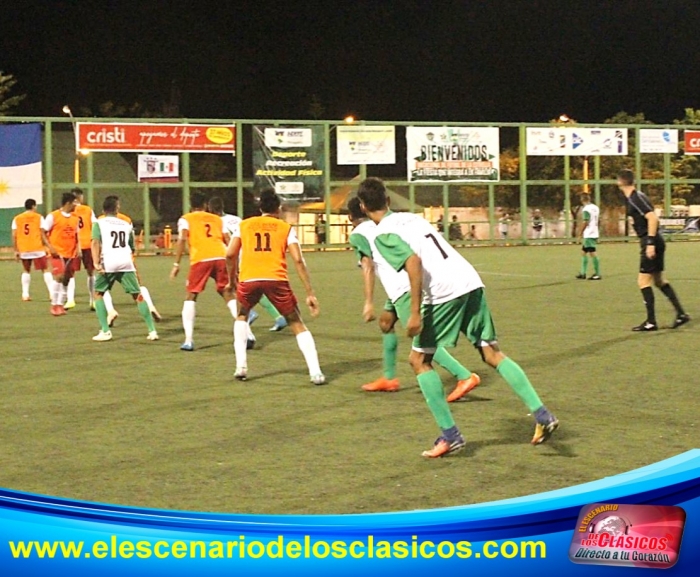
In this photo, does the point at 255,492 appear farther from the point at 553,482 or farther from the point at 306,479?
the point at 553,482

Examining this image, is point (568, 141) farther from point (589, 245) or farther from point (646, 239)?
point (646, 239)

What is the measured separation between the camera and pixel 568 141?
4578 centimetres

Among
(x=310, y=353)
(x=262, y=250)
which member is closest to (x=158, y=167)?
(x=262, y=250)

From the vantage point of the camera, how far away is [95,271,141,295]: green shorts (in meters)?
13.5

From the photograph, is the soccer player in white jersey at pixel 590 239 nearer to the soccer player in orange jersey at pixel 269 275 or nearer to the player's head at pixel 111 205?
the player's head at pixel 111 205

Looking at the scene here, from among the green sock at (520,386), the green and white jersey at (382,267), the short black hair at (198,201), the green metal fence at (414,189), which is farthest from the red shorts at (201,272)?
the green metal fence at (414,189)

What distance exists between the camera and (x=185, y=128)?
39938 mm

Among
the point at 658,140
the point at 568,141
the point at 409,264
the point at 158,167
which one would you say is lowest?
the point at 409,264

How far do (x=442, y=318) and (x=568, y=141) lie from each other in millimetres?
40275

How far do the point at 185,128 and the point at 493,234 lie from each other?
44.6 ft

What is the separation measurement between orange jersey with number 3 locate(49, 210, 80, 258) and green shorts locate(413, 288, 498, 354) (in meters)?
11.8

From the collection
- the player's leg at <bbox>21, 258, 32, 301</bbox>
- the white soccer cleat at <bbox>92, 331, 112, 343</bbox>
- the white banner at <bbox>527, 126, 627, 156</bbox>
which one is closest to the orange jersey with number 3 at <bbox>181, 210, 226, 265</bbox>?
the white soccer cleat at <bbox>92, 331, 112, 343</bbox>

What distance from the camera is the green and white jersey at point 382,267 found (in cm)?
810

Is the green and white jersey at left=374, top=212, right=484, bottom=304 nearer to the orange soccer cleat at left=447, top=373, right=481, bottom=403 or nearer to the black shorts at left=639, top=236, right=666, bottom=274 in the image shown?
the orange soccer cleat at left=447, top=373, right=481, bottom=403
